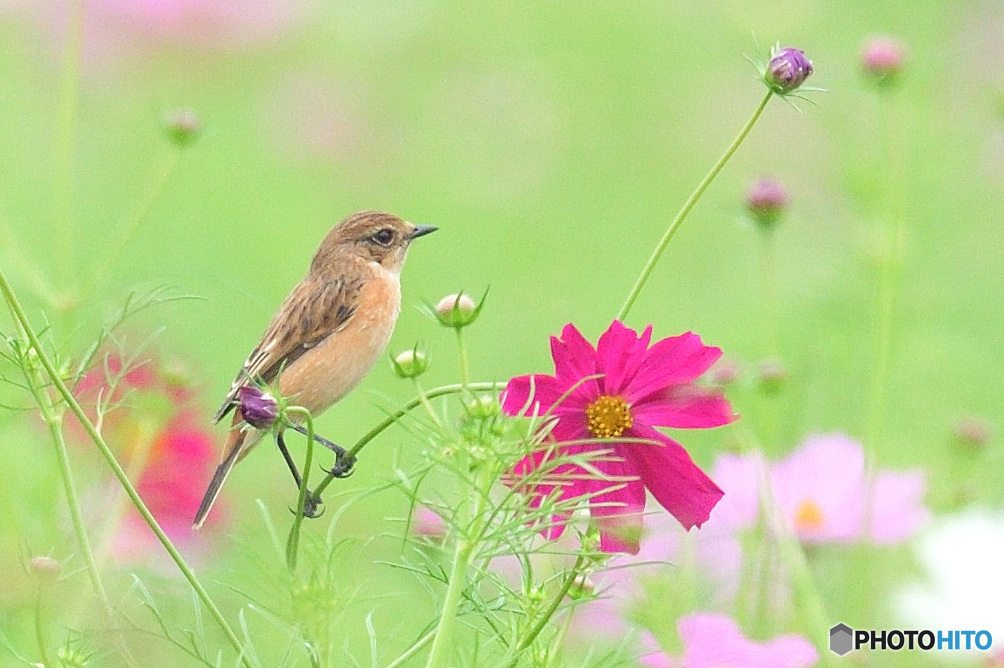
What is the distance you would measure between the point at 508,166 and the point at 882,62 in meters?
3.21

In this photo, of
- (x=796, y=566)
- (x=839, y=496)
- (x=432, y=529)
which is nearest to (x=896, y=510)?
(x=839, y=496)

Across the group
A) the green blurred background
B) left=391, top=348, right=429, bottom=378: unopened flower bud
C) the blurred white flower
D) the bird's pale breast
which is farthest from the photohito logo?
the green blurred background

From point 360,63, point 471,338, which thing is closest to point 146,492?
point 471,338

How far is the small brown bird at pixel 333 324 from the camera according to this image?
2.13 metres

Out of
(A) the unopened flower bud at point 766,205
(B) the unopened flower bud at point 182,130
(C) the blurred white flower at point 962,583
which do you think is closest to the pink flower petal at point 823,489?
(C) the blurred white flower at point 962,583

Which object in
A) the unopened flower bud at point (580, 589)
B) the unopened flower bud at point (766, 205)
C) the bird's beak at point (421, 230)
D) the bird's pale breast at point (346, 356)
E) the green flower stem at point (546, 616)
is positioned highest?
the bird's beak at point (421, 230)

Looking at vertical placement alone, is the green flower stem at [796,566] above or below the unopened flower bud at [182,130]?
below

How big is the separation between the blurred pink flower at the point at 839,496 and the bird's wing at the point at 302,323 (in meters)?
0.66

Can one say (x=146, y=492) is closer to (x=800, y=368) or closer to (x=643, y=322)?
(x=800, y=368)

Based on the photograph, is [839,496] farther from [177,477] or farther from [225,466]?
[177,477]

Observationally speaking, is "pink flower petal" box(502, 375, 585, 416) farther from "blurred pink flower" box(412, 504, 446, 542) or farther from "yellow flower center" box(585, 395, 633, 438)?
"blurred pink flower" box(412, 504, 446, 542)

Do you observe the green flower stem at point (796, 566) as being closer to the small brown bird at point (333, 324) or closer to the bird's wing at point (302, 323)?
the small brown bird at point (333, 324)

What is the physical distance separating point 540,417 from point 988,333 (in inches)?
130

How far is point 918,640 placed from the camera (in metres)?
2.17
